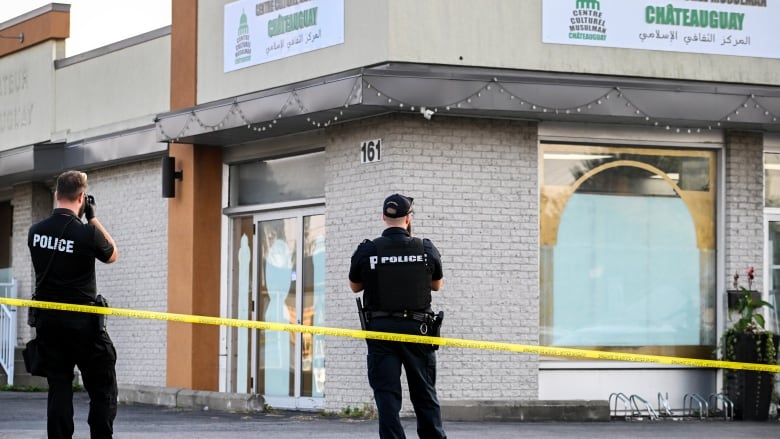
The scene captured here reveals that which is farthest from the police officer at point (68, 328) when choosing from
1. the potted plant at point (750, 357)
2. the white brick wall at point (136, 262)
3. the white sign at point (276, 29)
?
the white brick wall at point (136, 262)

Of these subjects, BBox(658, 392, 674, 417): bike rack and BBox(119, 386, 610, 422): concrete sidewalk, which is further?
BBox(658, 392, 674, 417): bike rack

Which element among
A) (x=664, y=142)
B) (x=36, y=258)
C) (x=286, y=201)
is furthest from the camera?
(x=286, y=201)

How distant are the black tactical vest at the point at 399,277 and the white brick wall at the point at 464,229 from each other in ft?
16.1

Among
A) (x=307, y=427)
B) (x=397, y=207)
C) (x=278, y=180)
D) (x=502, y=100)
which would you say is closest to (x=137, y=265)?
(x=278, y=180)

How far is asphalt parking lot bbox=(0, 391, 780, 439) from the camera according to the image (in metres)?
12.9

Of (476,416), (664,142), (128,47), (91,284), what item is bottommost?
(476,416)

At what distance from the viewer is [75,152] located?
65.8 ft

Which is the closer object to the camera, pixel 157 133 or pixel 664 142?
pixel 664 142

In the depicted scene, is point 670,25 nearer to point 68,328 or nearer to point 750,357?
point 750,357

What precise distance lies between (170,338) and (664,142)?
6.83 metres

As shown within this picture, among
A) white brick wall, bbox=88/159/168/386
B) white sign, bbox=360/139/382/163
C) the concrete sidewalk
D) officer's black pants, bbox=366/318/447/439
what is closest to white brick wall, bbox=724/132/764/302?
the concrete sidewalk

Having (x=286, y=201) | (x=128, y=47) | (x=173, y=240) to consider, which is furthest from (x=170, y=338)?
(x=128, y=47)

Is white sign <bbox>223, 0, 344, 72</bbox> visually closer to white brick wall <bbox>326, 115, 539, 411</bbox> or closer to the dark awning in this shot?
the dark awning

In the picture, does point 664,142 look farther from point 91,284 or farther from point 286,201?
point 91,284
